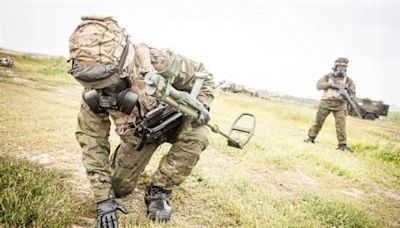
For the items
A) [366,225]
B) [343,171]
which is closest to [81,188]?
[366,225]

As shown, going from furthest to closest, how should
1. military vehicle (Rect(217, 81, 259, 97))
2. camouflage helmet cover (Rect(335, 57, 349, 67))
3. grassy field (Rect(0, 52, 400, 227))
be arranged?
1. military vehicle (Rect(217, 81, 259, 97))
2. camouflage helmet cover (Rect(335, 57, 349, 67))
3. grassy field (Rect(0, 52, 400, 227))

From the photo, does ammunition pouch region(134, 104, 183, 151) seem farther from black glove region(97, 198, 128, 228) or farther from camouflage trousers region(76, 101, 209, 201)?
black glove region(97, 198, 128, 228)

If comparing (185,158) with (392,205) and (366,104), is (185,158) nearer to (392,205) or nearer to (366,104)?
(392,205)

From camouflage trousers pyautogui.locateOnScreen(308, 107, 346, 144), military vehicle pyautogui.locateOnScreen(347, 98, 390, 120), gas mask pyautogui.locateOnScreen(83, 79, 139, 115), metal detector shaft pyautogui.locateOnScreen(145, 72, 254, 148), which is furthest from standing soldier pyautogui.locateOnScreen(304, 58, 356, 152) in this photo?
military vehicle pyautogui.locateOnScreen(347, 98, 390, 120)

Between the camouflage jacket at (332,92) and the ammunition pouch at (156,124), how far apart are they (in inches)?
301

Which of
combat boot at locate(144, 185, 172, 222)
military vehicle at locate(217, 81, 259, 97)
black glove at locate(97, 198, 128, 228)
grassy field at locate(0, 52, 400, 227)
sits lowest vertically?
military vehicle at locate(217, 81, 259, 97)

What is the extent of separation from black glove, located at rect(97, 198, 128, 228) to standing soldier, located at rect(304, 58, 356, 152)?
27.2ft

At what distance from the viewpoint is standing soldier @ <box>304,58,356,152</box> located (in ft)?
32.9

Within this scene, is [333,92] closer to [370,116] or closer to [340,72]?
[340,72]

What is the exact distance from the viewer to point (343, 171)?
6836 millimetres

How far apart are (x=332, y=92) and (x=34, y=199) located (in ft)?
29.1

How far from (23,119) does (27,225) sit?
5.49m

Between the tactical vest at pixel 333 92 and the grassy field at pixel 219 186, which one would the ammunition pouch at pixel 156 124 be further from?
the tactical vest at pixel 333 92

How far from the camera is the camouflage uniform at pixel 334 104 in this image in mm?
10023
